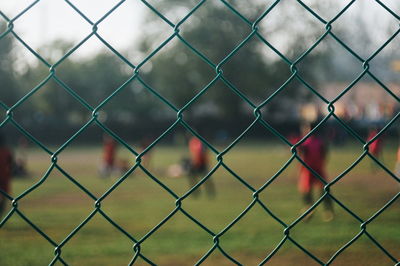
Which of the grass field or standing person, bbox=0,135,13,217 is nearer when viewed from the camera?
the grass field

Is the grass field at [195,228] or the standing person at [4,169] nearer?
the grass field at [195,228]

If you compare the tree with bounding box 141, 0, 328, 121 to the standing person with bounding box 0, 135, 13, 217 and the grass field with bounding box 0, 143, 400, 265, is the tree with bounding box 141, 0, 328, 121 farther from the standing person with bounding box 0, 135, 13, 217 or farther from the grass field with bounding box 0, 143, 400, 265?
the standing person with bounding box 0, 135, 13, 217

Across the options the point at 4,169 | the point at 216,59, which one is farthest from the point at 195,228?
the point at 216,59

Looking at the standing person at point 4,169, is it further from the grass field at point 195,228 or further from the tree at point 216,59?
the tree at point 216,59

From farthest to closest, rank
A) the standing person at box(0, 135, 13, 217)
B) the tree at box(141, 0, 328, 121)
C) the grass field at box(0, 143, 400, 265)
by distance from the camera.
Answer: the tree at box(141, 0, 328, 121) < the standing person at box(0, 135, 13, 217) < the grass field at box(0, 143, 400, 265)

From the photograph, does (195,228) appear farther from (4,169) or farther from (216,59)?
(216,59)

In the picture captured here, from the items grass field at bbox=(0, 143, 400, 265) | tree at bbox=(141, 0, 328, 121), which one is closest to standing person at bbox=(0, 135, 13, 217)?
grass field at bbox=(0, 143, 400, 265)

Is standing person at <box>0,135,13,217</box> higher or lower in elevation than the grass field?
higher

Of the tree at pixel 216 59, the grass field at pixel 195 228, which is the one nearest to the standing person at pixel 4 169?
the grass field at pixel 195 228

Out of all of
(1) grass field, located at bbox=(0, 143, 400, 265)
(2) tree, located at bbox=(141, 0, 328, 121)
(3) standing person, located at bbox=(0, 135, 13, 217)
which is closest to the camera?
(1) grass field, located at bbox=(0, 143, 400, 265)

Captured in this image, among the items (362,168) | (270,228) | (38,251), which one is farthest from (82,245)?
(362,168)

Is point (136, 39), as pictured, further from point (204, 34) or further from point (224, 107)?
point (224, 107)

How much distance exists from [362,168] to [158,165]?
371 inches

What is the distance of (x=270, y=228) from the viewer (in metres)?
8.59
